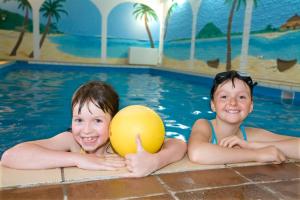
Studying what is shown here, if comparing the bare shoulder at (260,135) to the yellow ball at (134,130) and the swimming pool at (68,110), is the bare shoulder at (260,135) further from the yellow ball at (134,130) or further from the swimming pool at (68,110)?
the swimming pool at (68,110)

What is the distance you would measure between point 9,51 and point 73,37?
3.39 m

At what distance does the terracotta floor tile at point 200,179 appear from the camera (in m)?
1.58

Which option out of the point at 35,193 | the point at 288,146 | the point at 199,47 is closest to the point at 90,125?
the point at 35,193

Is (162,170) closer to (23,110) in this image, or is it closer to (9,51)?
(23,110)

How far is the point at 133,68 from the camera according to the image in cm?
1531

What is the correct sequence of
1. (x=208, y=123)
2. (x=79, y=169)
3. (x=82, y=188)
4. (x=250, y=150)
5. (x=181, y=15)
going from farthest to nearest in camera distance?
(x=181, y=15) → (x=208, y=123) → (x=250, y=150) → (x=79, y=169) → (x=82, y=188)

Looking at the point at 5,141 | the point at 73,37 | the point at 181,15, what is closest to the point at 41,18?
the point at 73,37

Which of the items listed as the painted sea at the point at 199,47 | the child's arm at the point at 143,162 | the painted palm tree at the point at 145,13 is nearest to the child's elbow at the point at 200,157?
the child's arm at the point at 143,162

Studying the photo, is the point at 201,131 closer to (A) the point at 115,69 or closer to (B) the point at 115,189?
(B) the point at 115,189

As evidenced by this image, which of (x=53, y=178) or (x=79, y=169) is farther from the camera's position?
(x=79, y=169)

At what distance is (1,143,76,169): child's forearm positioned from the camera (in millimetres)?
1705

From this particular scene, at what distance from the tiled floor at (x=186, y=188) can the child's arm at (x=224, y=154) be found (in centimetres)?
10

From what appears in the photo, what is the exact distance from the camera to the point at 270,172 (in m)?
1.85

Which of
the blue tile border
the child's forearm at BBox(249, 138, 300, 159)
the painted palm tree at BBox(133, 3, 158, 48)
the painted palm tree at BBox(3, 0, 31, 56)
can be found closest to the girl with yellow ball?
the child's forearm at BBox(249, 138, 300, 159)
